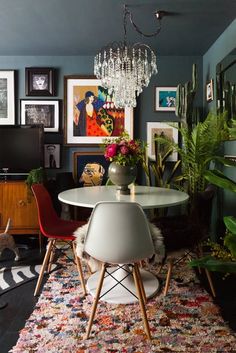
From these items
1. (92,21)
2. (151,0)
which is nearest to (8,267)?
(92,21)

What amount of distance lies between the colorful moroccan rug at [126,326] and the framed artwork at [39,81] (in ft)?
8.53

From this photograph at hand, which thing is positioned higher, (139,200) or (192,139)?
(192,139)

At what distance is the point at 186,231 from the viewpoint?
7.80 ft

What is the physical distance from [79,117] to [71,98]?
0.87ft

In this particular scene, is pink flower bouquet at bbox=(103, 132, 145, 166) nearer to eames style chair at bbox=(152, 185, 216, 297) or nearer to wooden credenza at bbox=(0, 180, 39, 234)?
eames style chair at bbox=(152, 185, 216, 297)

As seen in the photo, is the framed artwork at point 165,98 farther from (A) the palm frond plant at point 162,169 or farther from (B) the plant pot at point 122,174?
(B) the plant pot at point 122,174

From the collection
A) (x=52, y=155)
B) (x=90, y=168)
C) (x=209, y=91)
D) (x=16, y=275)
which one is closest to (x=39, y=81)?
(x=52, y=155)

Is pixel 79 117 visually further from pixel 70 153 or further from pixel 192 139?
pixel 192 139

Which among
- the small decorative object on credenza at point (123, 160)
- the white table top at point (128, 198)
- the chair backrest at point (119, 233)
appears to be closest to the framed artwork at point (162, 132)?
the white table top at point (128, 198)

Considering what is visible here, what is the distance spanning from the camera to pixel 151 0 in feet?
8.62

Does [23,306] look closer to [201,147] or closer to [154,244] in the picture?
[154,244]

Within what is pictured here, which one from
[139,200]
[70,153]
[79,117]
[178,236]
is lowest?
[178,236]

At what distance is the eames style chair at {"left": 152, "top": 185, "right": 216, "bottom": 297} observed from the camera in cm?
229

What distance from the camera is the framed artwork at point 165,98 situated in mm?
4266
